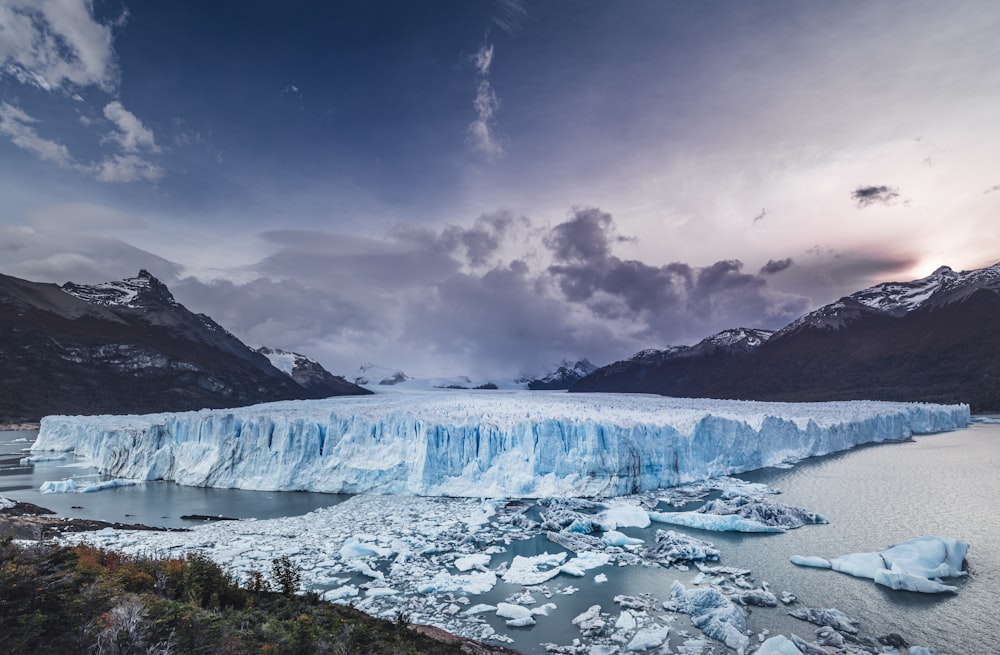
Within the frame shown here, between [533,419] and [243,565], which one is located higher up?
[533,419]

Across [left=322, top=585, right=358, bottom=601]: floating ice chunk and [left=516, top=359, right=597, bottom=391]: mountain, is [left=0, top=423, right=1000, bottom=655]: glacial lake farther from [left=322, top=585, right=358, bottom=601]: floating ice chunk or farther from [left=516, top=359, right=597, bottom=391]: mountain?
Result: [left=516, top=359, right=597, bottom=391]: mountain

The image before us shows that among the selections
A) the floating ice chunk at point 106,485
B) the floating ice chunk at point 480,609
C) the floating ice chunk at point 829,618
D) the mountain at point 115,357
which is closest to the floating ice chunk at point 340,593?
the floating ice chunk at point 480,609

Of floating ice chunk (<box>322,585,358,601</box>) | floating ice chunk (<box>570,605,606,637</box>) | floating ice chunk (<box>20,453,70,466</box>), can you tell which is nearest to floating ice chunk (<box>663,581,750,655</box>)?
floating ice chunk (<box>570,605,606,637</box>)

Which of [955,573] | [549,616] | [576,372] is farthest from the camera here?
[576,372]

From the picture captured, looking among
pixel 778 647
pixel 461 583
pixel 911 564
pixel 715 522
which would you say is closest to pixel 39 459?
pixel 461 583

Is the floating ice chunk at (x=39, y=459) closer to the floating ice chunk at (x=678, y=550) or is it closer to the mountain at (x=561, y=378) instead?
the floating ice chunk at (x=678, y=550)

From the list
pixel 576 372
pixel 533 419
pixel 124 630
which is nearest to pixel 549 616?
pixel 124 630

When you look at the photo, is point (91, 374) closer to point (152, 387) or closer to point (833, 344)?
point (152, 387)
